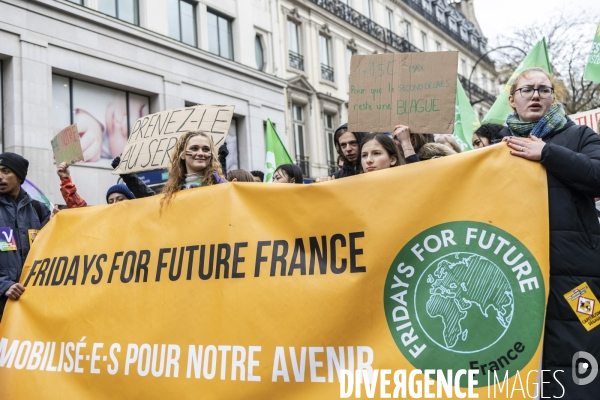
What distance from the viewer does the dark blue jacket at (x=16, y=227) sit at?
4.36m

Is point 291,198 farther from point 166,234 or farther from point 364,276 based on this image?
point 166,234

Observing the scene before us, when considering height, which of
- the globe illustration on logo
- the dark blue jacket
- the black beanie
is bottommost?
the globe illustration on logo

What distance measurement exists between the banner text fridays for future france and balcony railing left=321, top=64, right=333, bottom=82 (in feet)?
71.4

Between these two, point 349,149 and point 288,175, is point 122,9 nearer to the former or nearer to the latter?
point 288,175

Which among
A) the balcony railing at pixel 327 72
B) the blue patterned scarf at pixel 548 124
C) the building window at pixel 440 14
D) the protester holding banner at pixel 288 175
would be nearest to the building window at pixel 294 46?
the balcony railing at pixel 327 72

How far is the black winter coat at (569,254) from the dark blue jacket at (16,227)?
3595mm

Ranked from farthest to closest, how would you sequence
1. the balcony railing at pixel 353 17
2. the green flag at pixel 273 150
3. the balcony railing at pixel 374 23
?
the balcony railing at pixel 374 23
the balcony railing at pixel 353 17
the green flag at pixel 273 150

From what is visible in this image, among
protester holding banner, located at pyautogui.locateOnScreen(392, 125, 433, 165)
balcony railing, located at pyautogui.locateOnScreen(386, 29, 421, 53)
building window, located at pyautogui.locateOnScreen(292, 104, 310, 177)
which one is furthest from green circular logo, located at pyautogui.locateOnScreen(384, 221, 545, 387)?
balcony railing, located at pyautogui.locateOnScreen(386, 29, 421, 53)

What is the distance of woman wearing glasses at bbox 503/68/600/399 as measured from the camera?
8.48 feet

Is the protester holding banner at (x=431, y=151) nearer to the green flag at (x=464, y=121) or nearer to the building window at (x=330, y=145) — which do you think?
the green flag at (x=464, y=121)

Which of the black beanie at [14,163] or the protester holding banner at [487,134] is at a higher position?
the protester holding banner at [487,134]

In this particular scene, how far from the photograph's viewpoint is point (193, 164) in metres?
4.02

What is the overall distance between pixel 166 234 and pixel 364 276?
1.40m

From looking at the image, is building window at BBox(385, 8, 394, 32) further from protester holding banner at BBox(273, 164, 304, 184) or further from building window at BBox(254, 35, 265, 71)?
protester holding banner at BBox(273, 164, 304, 184)
